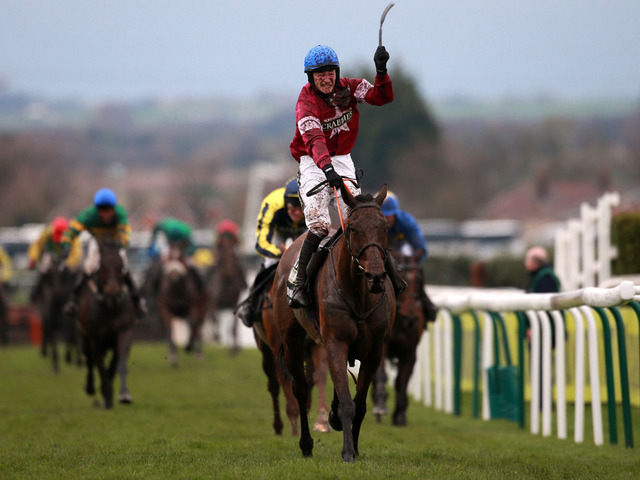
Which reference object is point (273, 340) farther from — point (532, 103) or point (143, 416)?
point (532, 103)

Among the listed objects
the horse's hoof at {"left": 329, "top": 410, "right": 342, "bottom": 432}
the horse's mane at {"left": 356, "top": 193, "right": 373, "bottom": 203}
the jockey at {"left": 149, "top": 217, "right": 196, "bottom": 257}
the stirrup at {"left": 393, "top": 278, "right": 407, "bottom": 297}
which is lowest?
the horse's hoof at {"left": 329, "top": 410, "right": 342, "bottom": 432}

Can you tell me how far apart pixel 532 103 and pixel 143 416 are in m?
171

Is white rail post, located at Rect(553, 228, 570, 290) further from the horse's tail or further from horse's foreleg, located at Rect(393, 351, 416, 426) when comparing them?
the horse's tail

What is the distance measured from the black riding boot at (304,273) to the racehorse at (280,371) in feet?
5.35

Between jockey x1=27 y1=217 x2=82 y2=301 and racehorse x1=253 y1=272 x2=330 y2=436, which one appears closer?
racehorse x1=253 y1=272 x2=330 y2=436

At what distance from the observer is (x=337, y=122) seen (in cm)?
767

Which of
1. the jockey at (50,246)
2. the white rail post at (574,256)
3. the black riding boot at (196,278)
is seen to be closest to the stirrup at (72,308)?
the jockey at (50,246)

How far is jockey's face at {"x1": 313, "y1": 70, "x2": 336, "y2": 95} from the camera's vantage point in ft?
24.5

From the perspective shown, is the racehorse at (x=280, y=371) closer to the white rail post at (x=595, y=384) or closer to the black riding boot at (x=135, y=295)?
the white rail post at (x=595, y=384)

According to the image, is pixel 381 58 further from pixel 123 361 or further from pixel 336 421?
pixel 123 361

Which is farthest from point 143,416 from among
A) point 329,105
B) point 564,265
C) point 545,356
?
point 564,265

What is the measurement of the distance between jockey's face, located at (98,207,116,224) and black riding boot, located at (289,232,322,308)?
5.45m

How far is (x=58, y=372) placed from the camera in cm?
1828

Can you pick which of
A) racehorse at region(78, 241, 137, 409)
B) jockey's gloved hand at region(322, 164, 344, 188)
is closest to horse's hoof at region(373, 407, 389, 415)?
racehorse at region(78, 241, 137, 409)
